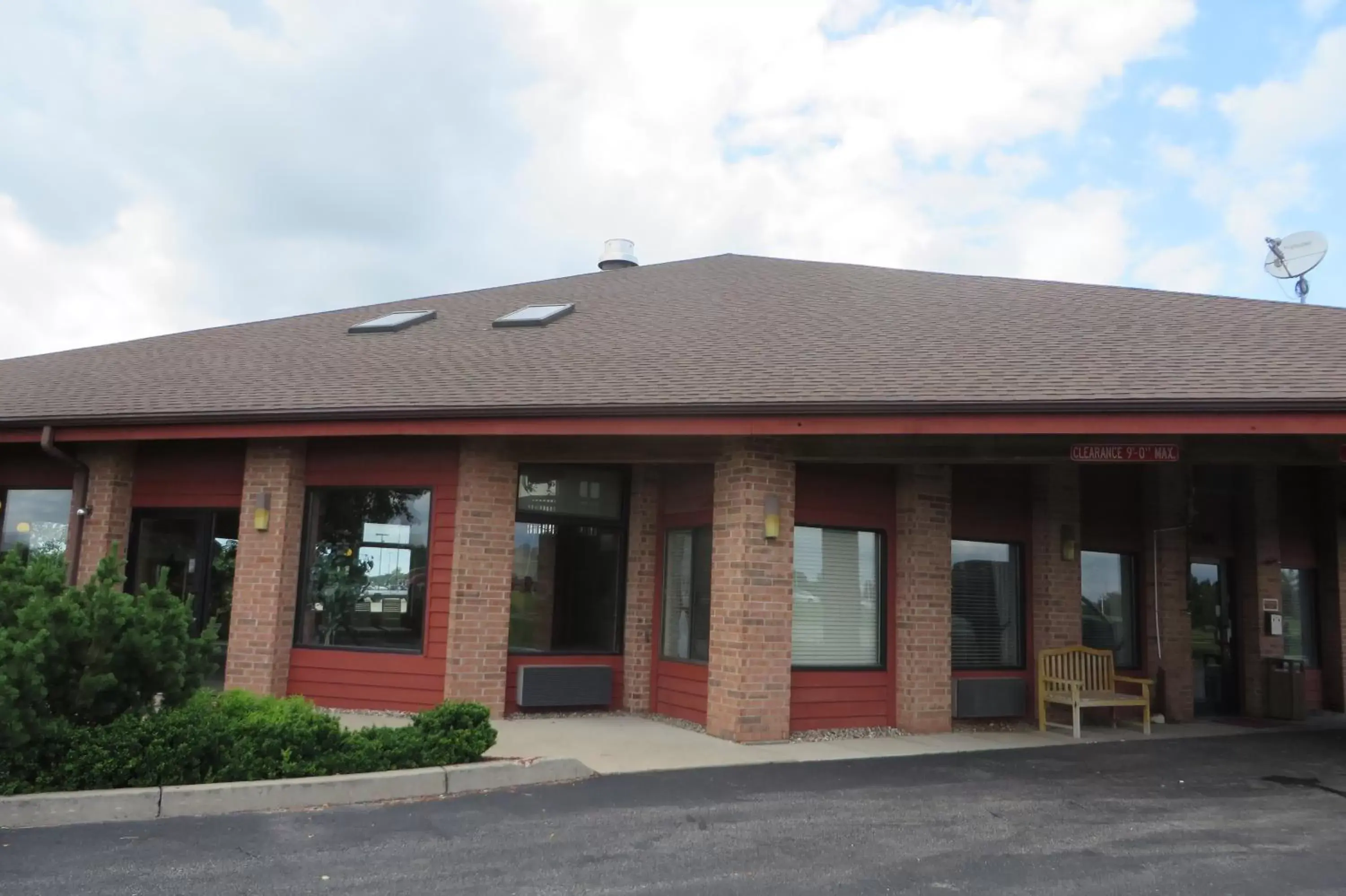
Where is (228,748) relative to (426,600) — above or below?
below

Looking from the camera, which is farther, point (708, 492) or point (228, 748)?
point (708, 492)

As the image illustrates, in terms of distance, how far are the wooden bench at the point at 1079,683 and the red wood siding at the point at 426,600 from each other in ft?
20.6

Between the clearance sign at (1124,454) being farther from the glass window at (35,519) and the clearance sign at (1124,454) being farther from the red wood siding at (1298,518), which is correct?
the glass window at (35,519)

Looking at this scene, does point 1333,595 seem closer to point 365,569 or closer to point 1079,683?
point 1079,683

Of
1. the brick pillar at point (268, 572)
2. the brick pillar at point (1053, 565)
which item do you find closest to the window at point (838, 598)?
the brick pillar at point (1053, 565)

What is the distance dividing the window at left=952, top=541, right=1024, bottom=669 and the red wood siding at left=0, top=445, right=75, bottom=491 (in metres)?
10.4

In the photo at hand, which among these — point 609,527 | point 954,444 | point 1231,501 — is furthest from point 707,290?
point 1231,501

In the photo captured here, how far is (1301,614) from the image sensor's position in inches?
598

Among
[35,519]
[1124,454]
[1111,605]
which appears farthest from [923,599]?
[35,519]

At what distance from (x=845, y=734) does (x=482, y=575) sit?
3.86m

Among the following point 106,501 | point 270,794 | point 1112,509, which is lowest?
point 270,794

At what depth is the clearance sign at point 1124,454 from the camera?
879 cm

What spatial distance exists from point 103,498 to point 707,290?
8.09m

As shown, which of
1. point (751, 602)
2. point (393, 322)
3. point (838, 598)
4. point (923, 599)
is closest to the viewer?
point (751, 602)
